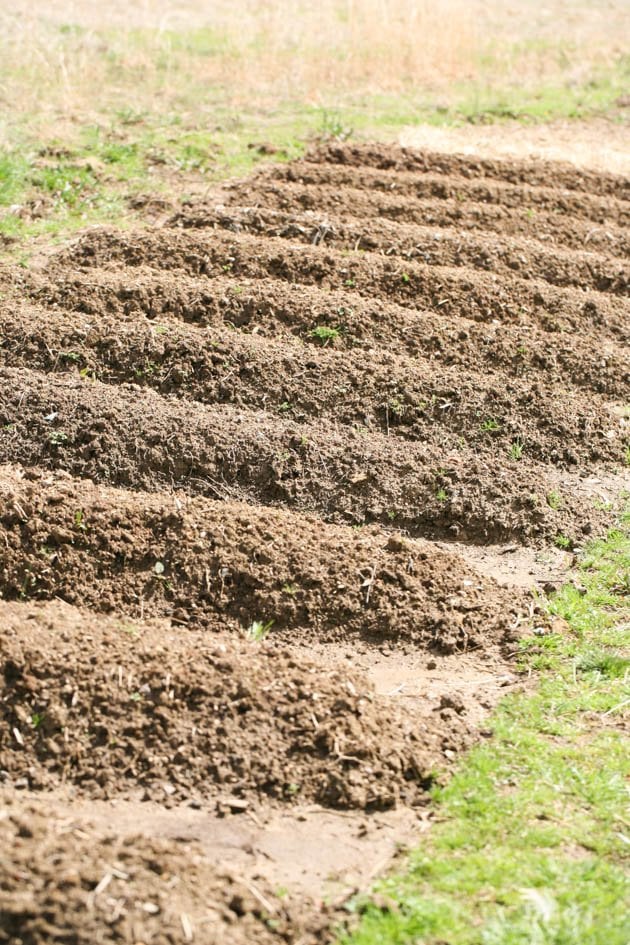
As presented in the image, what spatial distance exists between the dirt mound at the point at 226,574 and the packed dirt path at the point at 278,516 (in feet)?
0.05

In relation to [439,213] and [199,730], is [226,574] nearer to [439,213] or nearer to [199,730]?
[199,730]

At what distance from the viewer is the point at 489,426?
270 inches

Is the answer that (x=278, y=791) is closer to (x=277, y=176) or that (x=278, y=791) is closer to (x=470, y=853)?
(x=470, y=853)

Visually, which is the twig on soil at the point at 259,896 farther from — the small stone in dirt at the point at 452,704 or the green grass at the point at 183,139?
the green grass at the point at 183,139

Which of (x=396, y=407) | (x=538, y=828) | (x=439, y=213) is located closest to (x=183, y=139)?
(x=439, y=213)

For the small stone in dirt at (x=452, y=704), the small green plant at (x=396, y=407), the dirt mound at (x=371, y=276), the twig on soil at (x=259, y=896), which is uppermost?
the dirt mound at (x=371, y=276)

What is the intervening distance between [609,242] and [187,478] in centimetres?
495

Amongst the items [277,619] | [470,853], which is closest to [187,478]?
[277,619]

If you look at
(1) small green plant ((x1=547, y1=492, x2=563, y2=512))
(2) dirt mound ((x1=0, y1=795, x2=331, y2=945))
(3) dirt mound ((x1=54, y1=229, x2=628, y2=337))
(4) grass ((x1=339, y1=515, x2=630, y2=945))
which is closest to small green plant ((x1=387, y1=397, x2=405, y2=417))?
(1) small green plant ((x1=547, y1=492, x2=563, y2=512))

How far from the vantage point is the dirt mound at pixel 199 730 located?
4156mm

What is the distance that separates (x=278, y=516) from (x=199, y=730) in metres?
1.67

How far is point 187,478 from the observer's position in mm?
6211

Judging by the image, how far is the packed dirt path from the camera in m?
3.93

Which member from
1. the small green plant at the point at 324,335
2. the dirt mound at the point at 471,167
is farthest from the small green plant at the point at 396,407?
the dirt mound at the point at 471,167
